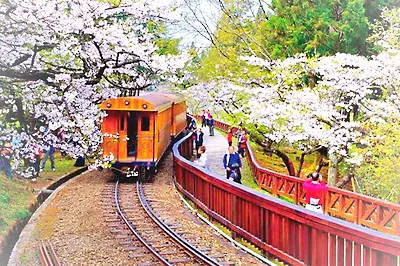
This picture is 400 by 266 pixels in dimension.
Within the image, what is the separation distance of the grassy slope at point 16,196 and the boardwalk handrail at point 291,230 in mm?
2734

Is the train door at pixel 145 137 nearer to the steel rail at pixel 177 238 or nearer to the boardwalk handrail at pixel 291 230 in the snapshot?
the steel rail at pixel 177 238

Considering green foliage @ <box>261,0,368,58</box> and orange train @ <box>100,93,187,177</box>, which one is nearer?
green foliage @ <box>261,0,368,58</box>

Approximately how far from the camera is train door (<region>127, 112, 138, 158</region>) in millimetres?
11883

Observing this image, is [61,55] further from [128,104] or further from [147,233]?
[128,104]

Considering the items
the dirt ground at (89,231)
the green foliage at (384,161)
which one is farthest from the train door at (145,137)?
the green foliage at (384,161)

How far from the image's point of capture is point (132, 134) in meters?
12.1

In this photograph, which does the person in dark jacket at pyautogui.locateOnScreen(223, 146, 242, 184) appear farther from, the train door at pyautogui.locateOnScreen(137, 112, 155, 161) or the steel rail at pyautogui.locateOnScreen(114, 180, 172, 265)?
the train door at pyautogui.locateOnScreen(137, 112, 155, 161)

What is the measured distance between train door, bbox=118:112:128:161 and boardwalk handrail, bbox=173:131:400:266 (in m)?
4.07

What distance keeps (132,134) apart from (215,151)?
597cm

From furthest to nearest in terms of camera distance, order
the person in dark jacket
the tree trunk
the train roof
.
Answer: the train roof, the tree trunk, the person in dark jacket

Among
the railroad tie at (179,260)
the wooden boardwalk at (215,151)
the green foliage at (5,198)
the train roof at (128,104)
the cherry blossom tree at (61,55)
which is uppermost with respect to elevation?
the cherry blossom tree at (61,55)

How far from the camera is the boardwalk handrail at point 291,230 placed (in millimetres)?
3863

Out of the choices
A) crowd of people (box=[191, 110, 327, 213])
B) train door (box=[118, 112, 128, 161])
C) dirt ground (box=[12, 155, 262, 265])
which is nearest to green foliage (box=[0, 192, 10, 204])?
dirt ground (box=[12, 155, 262, 265])

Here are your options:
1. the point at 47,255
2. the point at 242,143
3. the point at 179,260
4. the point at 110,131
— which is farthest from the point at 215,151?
the point at 47,255
